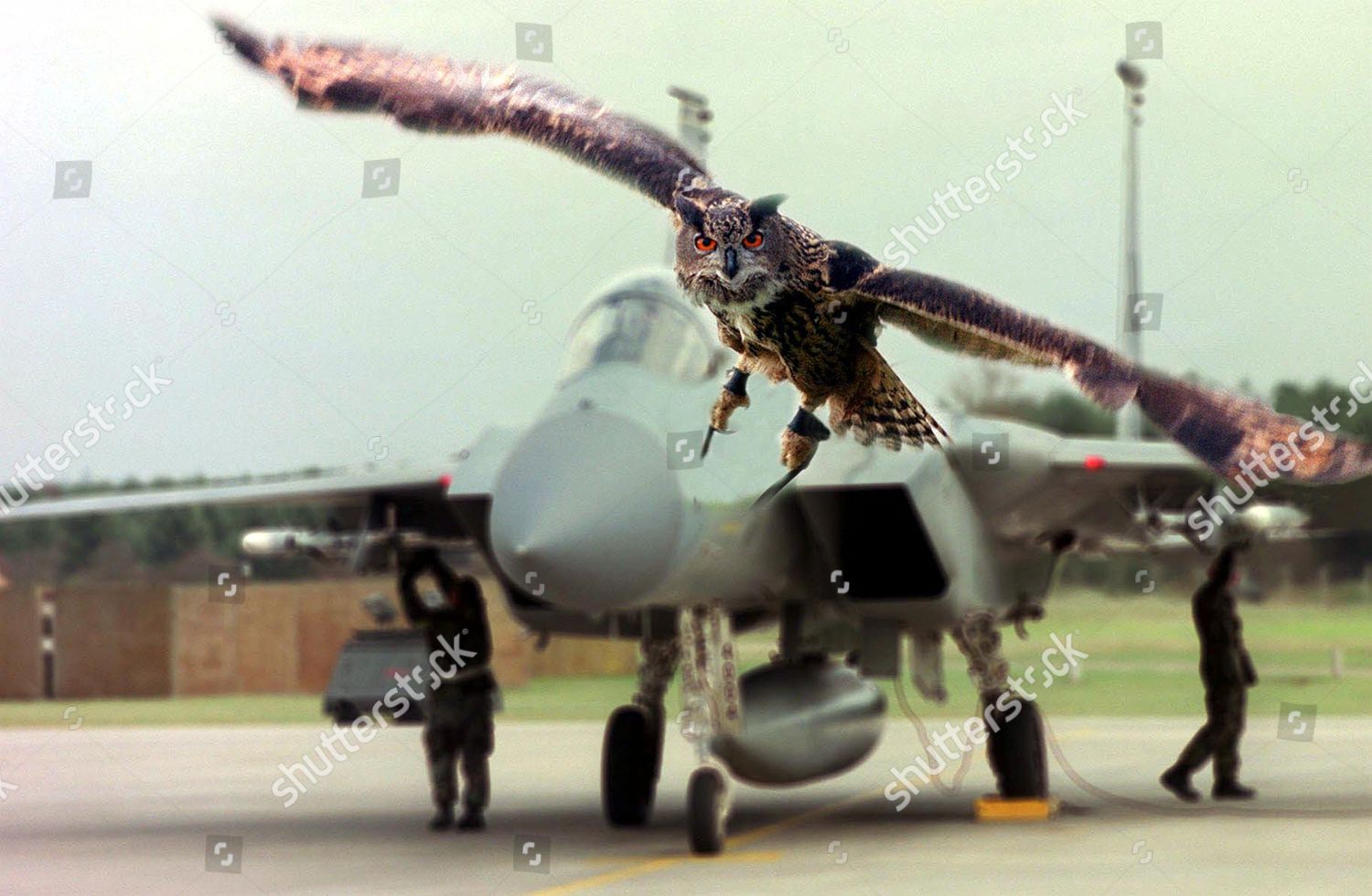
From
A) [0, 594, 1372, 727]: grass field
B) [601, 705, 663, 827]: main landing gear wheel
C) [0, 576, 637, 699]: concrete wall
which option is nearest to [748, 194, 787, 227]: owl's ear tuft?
[0, 594, 1372, 727]: grass field

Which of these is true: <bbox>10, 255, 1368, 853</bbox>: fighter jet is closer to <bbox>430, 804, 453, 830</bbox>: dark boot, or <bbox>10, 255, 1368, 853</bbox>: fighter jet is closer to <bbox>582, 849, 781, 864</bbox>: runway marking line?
<bbox>582, 849, 781, 864</bbox>: runway marking line

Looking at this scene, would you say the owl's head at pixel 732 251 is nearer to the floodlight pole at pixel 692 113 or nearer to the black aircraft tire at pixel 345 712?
the floodlight pole at pixel 692 113

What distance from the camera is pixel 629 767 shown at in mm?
12016

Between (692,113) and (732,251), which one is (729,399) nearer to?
(732,251)

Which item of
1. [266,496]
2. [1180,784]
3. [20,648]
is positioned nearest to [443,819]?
Answer: [266,496]

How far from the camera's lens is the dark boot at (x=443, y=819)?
12008mm

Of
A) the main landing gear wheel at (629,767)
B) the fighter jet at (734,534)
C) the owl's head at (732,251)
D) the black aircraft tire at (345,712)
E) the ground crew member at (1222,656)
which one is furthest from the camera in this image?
the black aircraft tire at (345,712)

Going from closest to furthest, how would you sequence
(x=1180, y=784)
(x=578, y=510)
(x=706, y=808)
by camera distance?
(x=578, y=510), (x=706, y=808), (x=1180, y=784)

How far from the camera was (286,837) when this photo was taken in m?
11.7

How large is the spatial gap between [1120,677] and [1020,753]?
423 cm

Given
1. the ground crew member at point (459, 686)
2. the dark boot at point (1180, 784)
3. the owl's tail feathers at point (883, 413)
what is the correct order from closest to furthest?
the owl's tail feathers at point (883, 413)
the ground crew member at point (459, 686)
the dark boot at point (1180, 784)

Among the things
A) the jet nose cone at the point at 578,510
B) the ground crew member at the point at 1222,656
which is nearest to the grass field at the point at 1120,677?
the ground crew member at the point at 1222,656

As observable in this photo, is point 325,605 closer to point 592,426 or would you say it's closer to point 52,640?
point 52,640

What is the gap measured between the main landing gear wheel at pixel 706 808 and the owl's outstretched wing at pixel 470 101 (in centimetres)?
782
